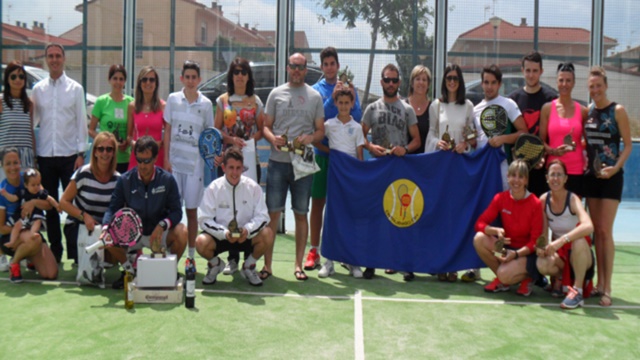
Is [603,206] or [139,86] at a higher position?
[139,86]

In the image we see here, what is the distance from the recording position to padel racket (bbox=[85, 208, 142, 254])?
553 cm

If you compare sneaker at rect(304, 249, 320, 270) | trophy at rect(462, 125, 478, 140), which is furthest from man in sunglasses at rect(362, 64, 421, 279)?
sneaker at rect(304, 249, 320, 270)

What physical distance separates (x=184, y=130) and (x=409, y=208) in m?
2.12

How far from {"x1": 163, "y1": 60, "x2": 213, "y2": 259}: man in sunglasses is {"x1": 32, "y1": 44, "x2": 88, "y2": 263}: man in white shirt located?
2.82 ft

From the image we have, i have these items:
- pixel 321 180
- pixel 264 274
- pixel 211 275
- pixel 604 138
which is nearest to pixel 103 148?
pixel 211 275

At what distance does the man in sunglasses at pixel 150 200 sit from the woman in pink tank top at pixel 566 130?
3.08m

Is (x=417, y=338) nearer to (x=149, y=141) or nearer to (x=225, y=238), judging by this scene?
(x=225, y=238)

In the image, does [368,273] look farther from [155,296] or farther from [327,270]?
[155,296]

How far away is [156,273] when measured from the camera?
5.32 m

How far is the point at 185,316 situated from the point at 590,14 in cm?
581

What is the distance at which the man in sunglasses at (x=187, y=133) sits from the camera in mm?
6430

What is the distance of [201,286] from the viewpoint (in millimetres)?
5844

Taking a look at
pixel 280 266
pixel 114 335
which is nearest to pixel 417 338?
pixel 114 335

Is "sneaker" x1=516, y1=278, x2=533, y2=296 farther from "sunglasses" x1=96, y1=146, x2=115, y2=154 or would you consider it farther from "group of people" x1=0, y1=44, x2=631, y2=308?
"sunglasses" x1=96, y1=146, x2=115, y2=154
